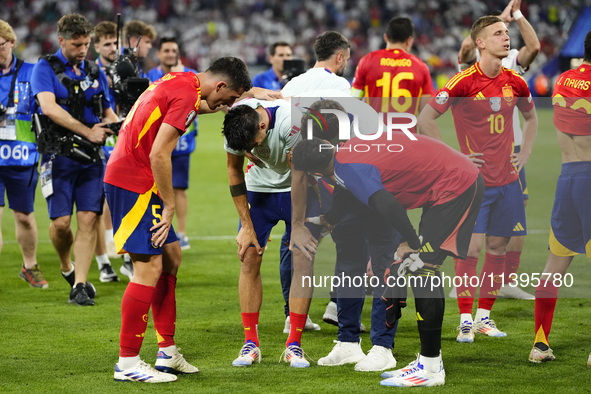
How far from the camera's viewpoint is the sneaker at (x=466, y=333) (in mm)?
4773

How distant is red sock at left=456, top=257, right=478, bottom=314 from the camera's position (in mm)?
4848

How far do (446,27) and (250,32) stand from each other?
9.81 m

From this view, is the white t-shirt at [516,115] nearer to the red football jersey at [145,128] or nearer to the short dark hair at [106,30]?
the red football jersey at [145,128]

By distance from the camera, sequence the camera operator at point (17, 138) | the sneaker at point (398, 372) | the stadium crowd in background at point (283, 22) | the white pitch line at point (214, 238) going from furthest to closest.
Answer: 1. the stadium crowd in background at point (283, 22)
2. the white pitch line at point (214, 238)
3. the camera operator at point (17, 138)
4. the sneaker at point (398, 372)

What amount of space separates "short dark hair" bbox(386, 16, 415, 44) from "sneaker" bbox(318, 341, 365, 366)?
3511mm

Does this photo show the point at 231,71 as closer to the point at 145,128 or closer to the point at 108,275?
the point at 145,128

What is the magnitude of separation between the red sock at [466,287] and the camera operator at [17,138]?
12.5ft

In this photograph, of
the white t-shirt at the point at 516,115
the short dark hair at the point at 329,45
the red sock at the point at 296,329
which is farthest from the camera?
the white t-shirt at the point at 516,115

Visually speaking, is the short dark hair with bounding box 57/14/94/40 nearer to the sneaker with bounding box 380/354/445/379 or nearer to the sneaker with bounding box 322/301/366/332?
the sneaker with bounding box 322/301/366/332

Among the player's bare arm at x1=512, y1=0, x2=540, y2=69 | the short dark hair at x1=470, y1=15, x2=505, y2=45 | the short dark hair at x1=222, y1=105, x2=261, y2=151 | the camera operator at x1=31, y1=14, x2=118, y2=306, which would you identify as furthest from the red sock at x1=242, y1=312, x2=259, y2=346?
the player's bare arm at x1=512, y1=0, x2=540, y2=69

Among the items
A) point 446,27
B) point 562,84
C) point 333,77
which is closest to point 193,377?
point 333,77

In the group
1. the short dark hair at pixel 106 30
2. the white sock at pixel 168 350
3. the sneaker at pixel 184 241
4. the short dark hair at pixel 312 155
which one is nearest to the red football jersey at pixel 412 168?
the short dark hair at pixel 312 155

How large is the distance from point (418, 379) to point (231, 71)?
2.03 metres

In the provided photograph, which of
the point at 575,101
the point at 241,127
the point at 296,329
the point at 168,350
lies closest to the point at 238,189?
the point at 241,127
